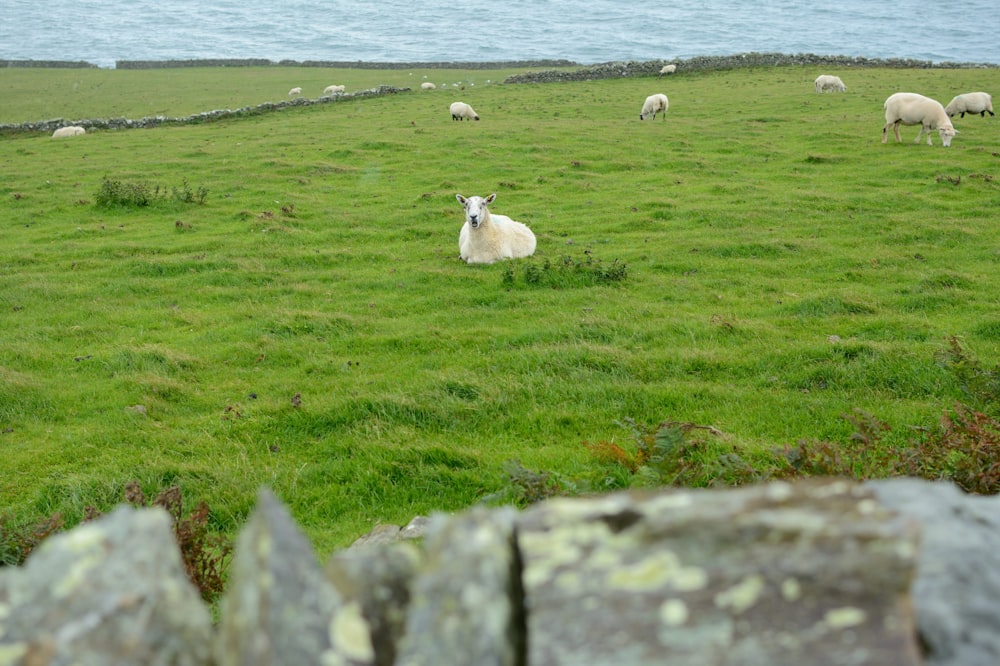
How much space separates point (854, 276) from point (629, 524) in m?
13.5

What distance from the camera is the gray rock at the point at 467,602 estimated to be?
202cm

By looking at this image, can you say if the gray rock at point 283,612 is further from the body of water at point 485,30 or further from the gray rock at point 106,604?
the body of water at point 485,30

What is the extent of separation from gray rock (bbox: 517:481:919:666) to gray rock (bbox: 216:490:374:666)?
0.53 metres

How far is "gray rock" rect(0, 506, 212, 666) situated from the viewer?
2.10 metres

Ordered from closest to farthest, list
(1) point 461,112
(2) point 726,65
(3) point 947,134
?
(3) point 947,134, (1) point 461,112, (2) point 726,65

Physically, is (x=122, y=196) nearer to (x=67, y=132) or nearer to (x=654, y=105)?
(x=67, y=132)

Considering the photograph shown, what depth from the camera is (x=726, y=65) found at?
192ft

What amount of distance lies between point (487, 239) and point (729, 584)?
14256mm

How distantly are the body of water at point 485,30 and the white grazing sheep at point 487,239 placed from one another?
7928 cm

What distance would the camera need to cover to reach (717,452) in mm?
7387

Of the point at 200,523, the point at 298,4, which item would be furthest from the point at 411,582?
the point at 298,4

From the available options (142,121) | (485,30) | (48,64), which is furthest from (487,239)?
(485,30)

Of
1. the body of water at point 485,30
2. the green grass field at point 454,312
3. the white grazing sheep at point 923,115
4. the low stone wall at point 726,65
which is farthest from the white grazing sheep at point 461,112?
the body of water at point 485,30

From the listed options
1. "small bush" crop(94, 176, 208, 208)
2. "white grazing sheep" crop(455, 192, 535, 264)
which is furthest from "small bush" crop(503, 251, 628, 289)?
"small bush" crop(94, 176, 208, 208)
